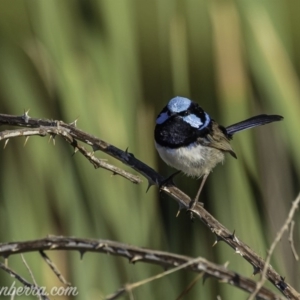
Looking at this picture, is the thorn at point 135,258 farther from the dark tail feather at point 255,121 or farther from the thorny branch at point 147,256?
the dark tail feather at point 255,121

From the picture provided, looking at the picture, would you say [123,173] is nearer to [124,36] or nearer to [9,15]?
[124,36]

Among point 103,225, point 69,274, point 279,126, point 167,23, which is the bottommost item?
point 69,274

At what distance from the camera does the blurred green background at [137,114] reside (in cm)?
181

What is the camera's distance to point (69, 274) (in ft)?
6.41

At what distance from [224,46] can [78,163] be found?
0.60 m

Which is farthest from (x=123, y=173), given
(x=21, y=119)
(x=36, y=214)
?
(x=36, y=214)

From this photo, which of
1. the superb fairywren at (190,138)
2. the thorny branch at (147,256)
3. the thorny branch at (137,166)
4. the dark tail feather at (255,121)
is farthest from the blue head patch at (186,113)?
the thorny branch at (147,256)

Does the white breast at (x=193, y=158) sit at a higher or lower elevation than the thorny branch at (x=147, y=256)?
higher

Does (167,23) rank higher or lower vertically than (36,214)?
higher

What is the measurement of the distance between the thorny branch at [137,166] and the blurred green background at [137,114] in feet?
1.06

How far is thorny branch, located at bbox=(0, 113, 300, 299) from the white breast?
1.73 feet

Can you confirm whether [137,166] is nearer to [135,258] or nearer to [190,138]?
[135,258]

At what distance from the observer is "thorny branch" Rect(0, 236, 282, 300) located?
837 mm

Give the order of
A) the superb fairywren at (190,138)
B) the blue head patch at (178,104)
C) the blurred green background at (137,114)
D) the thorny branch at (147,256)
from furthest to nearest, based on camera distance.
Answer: the superb fairywren at (190,138) → the blue head patch at (178,104) → the blurred green background at (137,114) → the thorny branch at (147,256)
